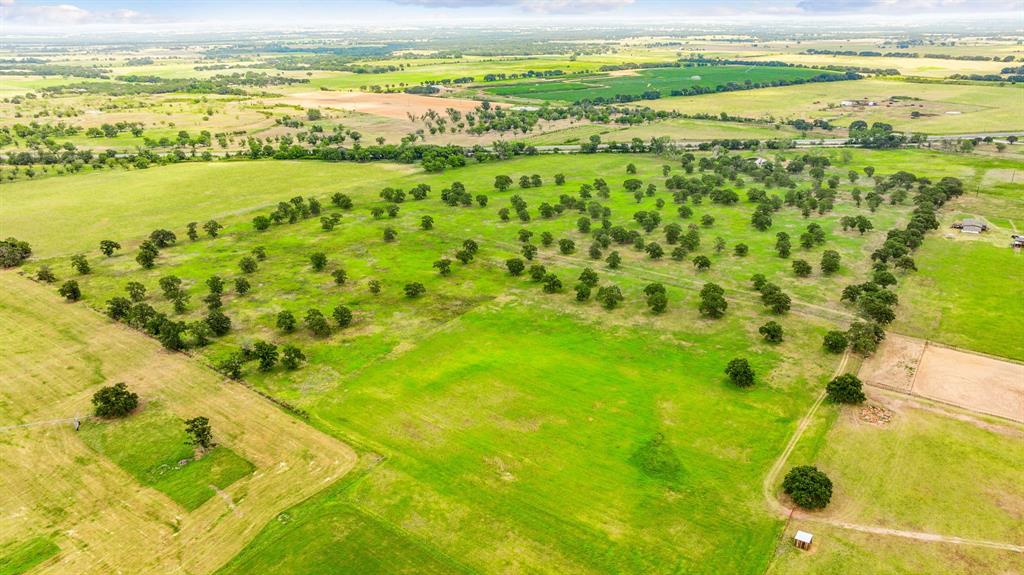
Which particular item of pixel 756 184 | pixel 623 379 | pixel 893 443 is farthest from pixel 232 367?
pixel 756 184

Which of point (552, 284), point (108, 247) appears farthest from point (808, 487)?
point (108, 247)

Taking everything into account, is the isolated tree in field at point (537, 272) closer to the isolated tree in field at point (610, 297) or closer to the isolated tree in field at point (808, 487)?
the isolated tree in field at point (610, 297)

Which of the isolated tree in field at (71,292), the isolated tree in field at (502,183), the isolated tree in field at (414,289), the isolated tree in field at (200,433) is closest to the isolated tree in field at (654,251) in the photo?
the isolated tree in field at (414,289)

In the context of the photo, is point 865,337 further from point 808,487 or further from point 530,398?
point 530,398

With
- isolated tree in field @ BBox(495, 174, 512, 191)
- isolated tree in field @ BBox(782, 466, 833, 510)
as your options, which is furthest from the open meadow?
isolated tree in field @ BBox(495, 174, 512, 191)

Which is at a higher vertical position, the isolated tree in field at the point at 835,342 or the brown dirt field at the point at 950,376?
the isolated tree in field at the point at 835,342
